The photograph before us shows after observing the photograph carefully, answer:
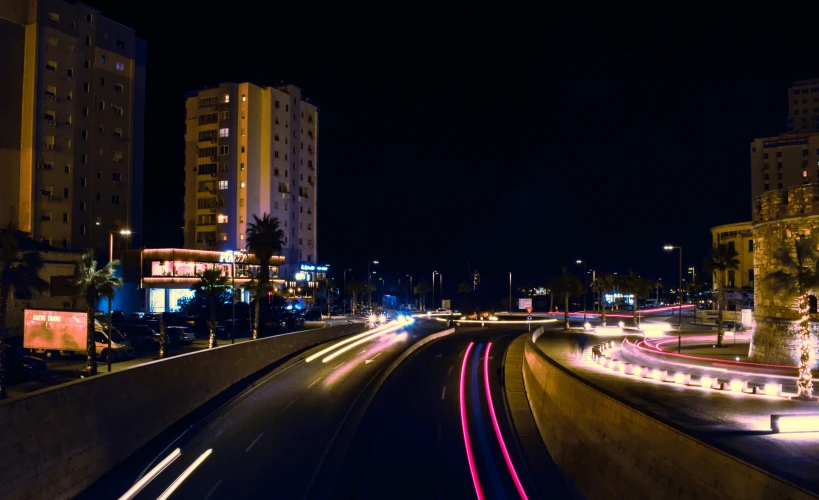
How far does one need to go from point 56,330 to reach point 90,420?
13923mm

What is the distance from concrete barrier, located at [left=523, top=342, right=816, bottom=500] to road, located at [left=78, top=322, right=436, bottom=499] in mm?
10513

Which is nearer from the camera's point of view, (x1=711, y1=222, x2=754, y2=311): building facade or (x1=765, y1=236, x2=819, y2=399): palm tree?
(x1=765, y1=236, x2=819, y2=399): palm tree

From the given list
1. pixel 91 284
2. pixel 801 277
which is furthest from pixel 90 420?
pixel 801 277

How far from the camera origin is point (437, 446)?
92.9 feet

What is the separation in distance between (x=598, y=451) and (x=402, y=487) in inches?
298

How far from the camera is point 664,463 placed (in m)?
16.8

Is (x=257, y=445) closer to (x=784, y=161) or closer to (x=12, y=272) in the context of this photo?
(x=12, y=272)

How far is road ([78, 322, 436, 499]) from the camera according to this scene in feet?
72.4

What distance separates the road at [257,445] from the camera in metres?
22.1

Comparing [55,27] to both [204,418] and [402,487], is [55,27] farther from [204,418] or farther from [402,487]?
[402,487]

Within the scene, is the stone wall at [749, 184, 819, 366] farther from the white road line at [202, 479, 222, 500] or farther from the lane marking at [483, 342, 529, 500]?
the white road line at [202, 479, 222, 500]

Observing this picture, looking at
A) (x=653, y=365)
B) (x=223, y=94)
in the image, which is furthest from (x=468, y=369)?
(x=223, y=94)

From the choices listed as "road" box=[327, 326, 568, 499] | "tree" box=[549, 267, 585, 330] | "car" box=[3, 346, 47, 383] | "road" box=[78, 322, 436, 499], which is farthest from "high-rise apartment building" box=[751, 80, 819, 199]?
"car" box=[3, 346, 47, 383]

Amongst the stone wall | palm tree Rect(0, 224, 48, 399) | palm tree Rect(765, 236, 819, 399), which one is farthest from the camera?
the stone wall
